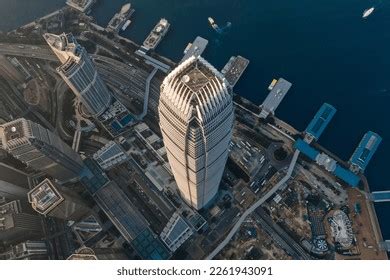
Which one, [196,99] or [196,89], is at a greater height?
[196,89]

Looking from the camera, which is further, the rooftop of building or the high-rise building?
the high-rise building

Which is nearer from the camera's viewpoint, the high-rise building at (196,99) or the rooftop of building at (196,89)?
the rooftop of building at (196,89)

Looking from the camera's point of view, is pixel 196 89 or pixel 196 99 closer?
pixel 196 89

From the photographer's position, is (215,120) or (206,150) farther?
(206,150)
